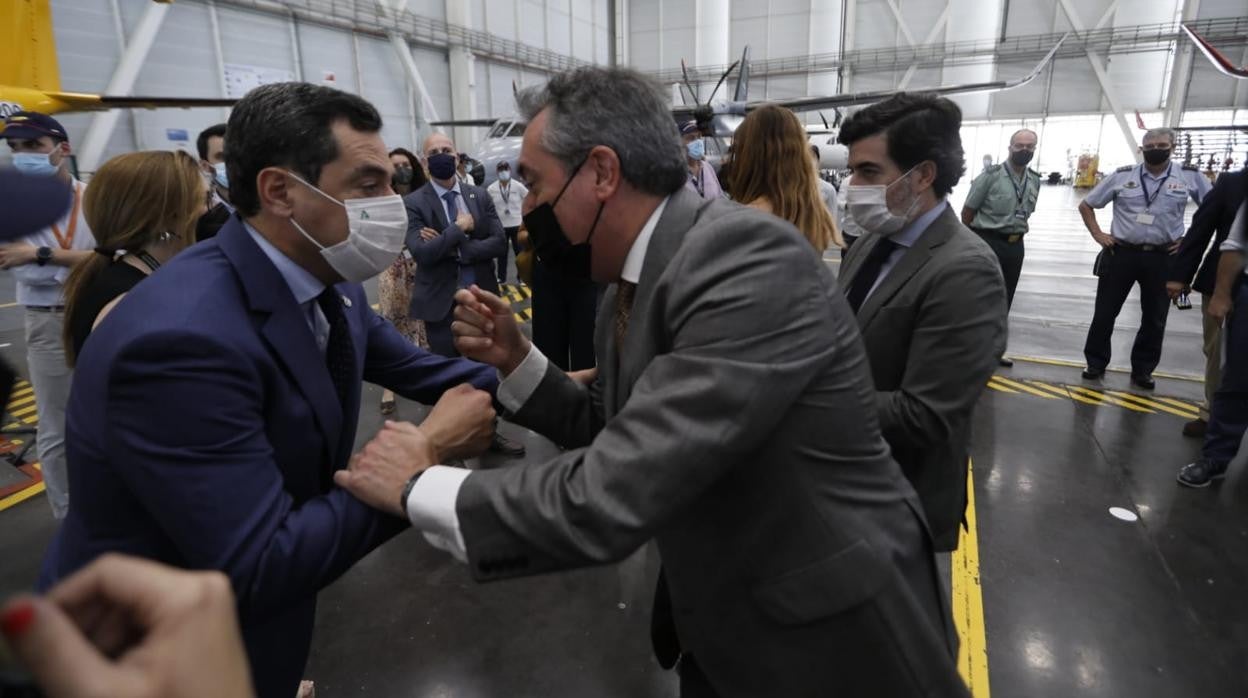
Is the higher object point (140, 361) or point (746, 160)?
point (746, 160)

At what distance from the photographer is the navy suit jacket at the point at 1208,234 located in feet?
14.2

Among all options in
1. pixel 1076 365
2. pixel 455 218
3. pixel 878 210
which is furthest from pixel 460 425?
pixel 1076 365

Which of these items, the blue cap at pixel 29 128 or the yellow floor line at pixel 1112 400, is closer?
the blue cap at pixel 29 128

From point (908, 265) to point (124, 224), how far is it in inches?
115

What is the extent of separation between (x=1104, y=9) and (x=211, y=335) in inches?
1201

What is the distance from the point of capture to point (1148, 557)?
10.7 ft

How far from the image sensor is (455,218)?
15.2ft

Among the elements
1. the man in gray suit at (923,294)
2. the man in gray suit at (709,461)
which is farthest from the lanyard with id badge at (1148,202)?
the man in gray suit at (709,461)

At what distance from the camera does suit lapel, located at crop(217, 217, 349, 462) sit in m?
1.25

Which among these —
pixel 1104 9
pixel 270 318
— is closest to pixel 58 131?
pixel 270 318

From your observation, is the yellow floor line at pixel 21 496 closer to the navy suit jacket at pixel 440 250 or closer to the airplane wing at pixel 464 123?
the navy suit jacket at pixel 440 250

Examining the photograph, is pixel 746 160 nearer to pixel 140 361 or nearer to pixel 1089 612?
pixel 1089 612

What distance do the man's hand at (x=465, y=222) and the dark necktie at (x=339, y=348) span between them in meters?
2.90

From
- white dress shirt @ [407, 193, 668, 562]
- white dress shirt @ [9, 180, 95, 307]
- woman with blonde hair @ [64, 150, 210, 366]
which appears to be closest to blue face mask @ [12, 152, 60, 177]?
white dress shirt @ [9, 180, 95, 307]
